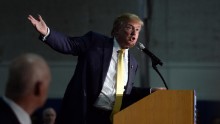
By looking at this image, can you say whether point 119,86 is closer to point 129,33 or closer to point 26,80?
point 129,33

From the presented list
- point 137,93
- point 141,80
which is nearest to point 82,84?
point 137,93

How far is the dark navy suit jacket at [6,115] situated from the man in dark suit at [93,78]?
4.77 ft

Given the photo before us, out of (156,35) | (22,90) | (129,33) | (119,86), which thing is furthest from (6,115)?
(156,35)

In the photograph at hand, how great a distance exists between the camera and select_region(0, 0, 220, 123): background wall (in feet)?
26.5

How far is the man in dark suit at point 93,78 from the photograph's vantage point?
3336mm

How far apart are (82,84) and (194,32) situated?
198 inches

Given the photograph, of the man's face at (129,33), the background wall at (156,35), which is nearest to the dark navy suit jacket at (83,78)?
the man's face at (129,33)

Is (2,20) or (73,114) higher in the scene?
(2,20)

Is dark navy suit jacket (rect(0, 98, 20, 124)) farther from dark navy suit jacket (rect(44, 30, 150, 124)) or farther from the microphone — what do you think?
the microphone

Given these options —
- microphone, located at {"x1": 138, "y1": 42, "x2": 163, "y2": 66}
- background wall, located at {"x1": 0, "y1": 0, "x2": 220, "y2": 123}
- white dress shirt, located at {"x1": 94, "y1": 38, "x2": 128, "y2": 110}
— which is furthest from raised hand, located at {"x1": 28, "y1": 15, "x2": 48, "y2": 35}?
background wall, located at {"x1": 0, "y1": 0, "x2": 220, "y2": 123}

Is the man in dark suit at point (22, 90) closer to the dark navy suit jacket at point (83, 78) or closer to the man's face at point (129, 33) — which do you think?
the dark navy suit jacket at point (83, 78)

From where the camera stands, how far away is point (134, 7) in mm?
8266

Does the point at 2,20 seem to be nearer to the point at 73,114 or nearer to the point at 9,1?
the point at 9,1

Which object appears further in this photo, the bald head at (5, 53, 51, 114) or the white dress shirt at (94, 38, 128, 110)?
the white dress shirt at (94, 38, 128, 110)
